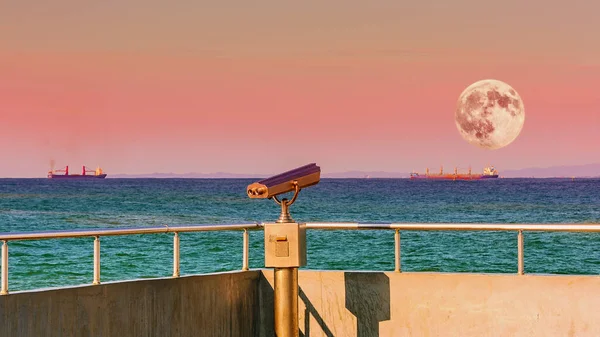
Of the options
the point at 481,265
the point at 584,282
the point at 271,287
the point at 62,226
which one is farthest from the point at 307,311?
the point at 62,226

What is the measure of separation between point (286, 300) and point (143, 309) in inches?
57.4

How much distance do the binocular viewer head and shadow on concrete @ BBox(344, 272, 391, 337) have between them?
4.06 ft

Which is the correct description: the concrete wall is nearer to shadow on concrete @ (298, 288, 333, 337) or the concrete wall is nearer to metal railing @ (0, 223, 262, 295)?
shadow on concrete @ (298, 288, 333, 337)

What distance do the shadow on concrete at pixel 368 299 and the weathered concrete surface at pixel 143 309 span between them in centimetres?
108

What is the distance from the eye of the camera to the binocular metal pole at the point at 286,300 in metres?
9.86

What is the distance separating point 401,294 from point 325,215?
3124 inches

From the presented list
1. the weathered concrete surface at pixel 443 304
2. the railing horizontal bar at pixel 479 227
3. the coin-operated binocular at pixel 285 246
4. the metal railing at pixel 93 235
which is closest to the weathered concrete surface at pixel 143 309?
the metal railing at pixel 93 235

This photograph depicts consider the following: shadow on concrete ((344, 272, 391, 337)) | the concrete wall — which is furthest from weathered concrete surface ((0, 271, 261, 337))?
shadow on concrete ((344, 272, 391, 337))

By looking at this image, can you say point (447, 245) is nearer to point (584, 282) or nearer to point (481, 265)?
point (481, 265)

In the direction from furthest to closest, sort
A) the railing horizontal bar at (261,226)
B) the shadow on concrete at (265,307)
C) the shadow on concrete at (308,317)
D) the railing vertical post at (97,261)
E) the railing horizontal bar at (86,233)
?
1. the shadow on concrete at (265,307)
2. the shadow on concrete at (308,317)
3. the railing vertical post at (97,261)
4. the railing horizontal bar at (261,226)
5. the railing horizontal bar at (86,233)

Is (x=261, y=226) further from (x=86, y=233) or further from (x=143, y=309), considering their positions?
(x=86, y=233)

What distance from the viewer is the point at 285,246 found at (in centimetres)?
970

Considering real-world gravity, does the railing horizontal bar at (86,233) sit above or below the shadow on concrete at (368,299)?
above

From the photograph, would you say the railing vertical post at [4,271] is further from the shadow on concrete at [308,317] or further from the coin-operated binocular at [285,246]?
the shadow on concrete at [308,317]
